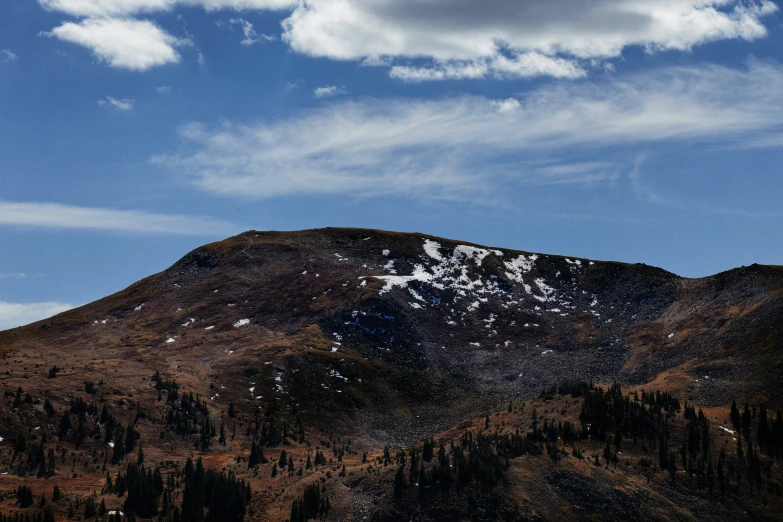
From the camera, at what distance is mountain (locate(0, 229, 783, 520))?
80.2 meters

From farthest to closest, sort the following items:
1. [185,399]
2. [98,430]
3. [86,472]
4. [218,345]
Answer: [218,345] → [185,399] → [98,430] → [86,472]

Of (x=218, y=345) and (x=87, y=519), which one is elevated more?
(x=218, y=345)

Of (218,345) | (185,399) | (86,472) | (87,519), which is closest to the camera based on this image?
(87,519)

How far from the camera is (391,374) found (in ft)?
443

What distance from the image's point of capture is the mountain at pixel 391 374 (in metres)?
80.2

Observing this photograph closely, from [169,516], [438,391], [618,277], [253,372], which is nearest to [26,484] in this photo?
[169,516]

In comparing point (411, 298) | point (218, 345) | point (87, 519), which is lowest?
point (87, 519)

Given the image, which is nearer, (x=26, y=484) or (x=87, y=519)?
(x=87, y=519)

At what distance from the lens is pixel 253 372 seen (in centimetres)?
12762

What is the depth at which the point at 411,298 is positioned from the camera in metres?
160

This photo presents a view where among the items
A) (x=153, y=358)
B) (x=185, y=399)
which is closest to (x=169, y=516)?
(x=185, y=399)

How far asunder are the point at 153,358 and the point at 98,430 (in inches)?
1347

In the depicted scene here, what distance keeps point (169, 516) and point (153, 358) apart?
6180 cm

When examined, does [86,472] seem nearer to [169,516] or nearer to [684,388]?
[169,516]
